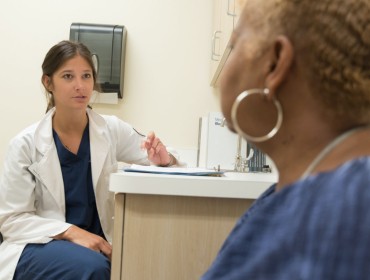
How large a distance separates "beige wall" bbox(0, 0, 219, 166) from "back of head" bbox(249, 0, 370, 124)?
197 cm

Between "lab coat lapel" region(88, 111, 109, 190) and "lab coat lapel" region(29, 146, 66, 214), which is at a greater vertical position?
"lab coat lapel" region(88, 111, 109, 190)

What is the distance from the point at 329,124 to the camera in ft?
1.54

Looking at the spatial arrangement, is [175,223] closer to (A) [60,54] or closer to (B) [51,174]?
(B) [51,174]

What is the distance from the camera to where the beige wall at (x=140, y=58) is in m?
2.40

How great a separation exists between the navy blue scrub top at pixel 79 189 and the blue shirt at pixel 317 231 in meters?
1.08

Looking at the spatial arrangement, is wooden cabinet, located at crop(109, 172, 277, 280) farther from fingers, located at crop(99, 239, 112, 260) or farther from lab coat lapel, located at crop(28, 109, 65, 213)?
lab coat lapel, located at crop(28, 109, 65, 213)

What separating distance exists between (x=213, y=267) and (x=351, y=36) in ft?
1.01

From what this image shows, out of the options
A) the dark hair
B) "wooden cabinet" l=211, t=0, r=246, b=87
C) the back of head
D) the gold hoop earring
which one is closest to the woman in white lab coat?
the dark hair

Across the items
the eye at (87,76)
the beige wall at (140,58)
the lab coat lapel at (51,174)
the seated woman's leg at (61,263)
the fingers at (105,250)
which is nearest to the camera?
the seated woman's leg at (61,263)

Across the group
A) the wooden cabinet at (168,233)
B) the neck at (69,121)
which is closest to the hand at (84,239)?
the wooden cabinet at (168,233)

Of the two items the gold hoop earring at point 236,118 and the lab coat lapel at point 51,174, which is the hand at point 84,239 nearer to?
the lab coat lapel at point 51,174

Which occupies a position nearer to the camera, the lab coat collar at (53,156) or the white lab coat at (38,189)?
the white lab coat at (38,189)

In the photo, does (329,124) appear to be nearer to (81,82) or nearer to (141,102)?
(81,82)

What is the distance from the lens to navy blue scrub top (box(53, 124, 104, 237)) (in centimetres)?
145
